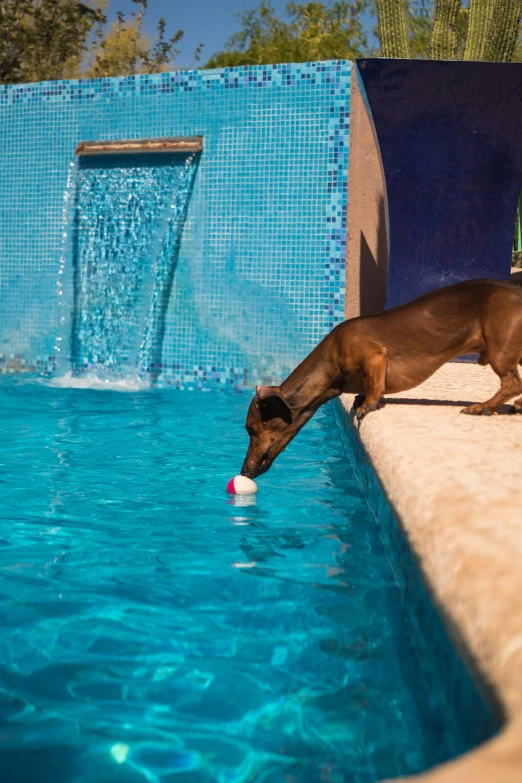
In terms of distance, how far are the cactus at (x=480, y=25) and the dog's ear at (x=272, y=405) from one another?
7078 millimetres

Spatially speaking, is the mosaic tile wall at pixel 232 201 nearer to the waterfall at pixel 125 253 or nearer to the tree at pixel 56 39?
the waterfall at pixel 125 253

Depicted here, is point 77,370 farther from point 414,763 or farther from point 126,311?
point 414,763

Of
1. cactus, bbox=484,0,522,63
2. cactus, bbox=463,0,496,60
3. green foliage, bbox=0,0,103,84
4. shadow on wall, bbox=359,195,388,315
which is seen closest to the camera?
shadow on wall, bbox=359,195,388,315

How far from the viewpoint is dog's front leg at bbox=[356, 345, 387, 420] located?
15.2 feet

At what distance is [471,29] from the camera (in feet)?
32.5

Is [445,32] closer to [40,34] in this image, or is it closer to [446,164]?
[446,164]

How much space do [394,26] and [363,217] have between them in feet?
7.67

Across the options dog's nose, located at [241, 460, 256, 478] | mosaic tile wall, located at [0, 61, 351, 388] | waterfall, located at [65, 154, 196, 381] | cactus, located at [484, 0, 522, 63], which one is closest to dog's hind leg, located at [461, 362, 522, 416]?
dog's nose, located at [241, 460, 256, 478]

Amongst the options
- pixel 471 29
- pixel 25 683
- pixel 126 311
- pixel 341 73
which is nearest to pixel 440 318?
pixel 25 683

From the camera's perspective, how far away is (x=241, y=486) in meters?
4.41

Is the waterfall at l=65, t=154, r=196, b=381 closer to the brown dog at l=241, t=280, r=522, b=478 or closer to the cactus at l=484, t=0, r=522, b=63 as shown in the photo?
the cactus at l=484, t=0, r=522, b=63

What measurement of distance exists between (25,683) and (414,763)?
1128 millimetres

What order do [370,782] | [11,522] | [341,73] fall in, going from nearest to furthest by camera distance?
1. [370,782]
2. [11,522]
3. [341,73]

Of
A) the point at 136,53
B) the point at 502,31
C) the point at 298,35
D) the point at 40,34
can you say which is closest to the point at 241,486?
the point at 502,31
